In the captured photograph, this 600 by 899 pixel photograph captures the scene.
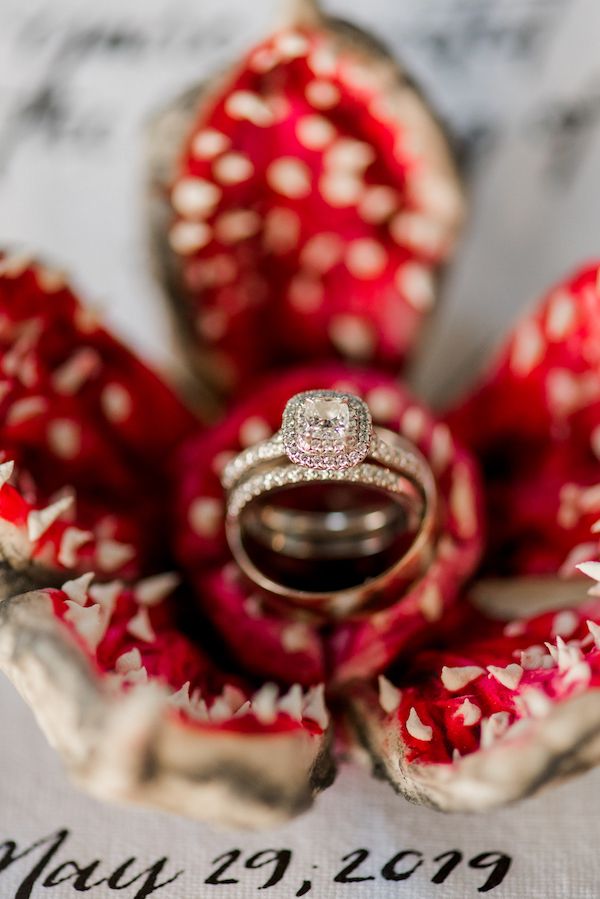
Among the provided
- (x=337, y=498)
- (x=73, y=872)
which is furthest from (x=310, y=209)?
(x=73, y=872)

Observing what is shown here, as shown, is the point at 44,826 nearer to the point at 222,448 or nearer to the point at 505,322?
the point at 222,448

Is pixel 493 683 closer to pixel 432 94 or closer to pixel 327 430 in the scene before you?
pixel 327 430

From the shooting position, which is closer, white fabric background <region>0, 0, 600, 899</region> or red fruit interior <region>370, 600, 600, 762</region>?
red fruit interior <region>370, 600, 600, 762</region>

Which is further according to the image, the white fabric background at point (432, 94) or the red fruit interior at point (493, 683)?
the white fabric background at point (432, 94)

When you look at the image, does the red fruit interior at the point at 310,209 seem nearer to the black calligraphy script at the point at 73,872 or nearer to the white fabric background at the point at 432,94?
the white fabric background at the point at 432,94

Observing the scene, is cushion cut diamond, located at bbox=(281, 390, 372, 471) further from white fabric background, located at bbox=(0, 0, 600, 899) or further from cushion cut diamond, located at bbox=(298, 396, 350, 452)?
white fabric background, located at bbox=(0, 0, 600, 899)

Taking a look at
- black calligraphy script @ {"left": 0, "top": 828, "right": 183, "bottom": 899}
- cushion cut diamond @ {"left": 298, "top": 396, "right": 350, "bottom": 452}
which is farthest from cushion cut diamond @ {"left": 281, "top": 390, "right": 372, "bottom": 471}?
black calligraphy script @ {"left": 0, "top": 828, "right": 183, "bottom": 899}

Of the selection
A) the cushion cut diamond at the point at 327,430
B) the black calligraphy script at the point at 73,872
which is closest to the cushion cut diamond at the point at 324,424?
the cushion cut diamond at the point at 327,430
